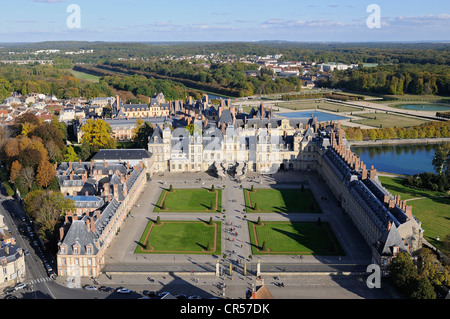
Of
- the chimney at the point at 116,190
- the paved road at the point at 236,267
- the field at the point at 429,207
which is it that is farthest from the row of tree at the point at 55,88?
the field at the point at 429,207

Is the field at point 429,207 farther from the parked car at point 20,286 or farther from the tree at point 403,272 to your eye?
the parked car at point 20,286

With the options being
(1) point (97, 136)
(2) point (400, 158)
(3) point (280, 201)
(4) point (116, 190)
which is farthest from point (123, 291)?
(2) point (400, 158)

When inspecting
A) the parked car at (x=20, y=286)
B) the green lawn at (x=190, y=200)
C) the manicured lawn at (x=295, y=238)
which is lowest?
the parked car at (x=20, y=286)

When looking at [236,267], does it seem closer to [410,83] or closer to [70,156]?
[70,156]

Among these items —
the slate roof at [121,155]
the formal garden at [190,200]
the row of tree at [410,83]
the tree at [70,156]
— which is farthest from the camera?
the row of tree at [410,83]

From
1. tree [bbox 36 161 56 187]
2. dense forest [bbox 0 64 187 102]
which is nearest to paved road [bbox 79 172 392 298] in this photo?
tree [bbox 36 161 56 187]

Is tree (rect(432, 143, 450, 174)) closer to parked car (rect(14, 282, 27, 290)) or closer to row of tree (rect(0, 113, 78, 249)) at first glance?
row of tree (rect(0, 113, 78, 249))
